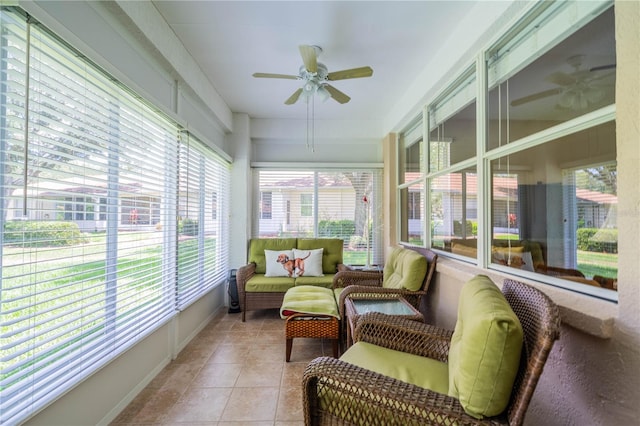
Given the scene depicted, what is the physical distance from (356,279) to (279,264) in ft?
3.76

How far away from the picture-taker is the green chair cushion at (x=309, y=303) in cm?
237

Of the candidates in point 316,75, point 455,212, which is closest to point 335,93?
point 316,75

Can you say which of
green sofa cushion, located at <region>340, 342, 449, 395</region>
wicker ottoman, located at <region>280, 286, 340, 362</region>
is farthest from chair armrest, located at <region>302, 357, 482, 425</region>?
wicker ottoman, located at <region>280, 286, 340, 362</region>

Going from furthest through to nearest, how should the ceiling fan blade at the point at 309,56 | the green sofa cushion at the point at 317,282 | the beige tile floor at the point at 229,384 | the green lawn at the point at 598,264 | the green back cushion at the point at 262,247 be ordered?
the green back cushion at the point at 262,247 → the green sofa cushion at the point at 317,282 → the ceiling fan blade at the point at 309,56 → the beige tile floor at the point at 229,384 → the green lawn at the point at 598,264

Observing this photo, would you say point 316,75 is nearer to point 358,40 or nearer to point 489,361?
point 358,40

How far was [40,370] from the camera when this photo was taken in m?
1.25

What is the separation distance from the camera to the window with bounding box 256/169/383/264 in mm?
4336

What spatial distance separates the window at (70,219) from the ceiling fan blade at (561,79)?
256 cm

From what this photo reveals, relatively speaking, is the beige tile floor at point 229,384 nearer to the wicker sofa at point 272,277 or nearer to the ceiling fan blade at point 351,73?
the wicker sofa at point 272,277

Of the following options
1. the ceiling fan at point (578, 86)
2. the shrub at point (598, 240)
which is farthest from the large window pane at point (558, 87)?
the shrub at point (598, 240)

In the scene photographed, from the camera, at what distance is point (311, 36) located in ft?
7.33

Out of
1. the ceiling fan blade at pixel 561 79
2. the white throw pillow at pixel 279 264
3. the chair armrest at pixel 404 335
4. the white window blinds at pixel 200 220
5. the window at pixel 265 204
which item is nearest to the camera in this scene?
the ceiling fan blade at pixel 561 79

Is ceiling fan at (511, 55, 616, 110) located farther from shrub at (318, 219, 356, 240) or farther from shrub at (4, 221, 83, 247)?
shrub at (318, 219, 356, 240)

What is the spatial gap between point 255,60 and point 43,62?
1.67 meters
